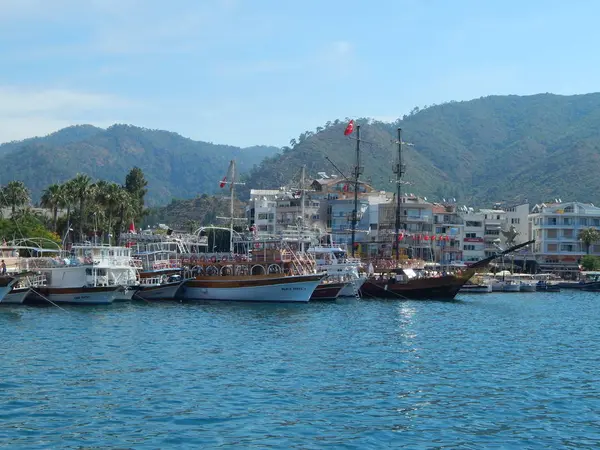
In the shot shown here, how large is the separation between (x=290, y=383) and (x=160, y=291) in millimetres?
41512

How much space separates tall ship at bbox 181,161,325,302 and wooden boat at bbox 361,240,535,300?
36.5ft

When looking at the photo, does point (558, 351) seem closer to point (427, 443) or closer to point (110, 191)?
point (427, 443)

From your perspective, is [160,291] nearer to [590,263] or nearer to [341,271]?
[341,271]

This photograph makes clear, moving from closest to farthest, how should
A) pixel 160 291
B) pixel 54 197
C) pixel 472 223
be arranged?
pixel 160 291 < pixel 54 197 < pixel 472 223

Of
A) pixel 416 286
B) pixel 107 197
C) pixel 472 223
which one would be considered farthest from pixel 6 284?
pixel 472 223

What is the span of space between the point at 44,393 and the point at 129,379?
3.66 m

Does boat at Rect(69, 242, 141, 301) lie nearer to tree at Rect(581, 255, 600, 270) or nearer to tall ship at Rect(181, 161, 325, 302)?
tall ship at Rect(181, 161, 325, 302)

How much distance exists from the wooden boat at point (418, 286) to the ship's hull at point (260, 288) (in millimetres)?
12393

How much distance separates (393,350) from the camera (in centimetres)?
4125

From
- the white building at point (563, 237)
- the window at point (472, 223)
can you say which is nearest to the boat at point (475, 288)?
the window at point (472, 223)

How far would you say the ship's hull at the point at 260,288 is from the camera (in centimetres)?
6856

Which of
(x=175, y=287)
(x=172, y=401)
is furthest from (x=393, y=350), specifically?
(x=175, y=287)

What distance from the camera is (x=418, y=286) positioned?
79562 mm

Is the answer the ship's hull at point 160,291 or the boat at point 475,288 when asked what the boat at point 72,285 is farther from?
the boat at point 475,288
